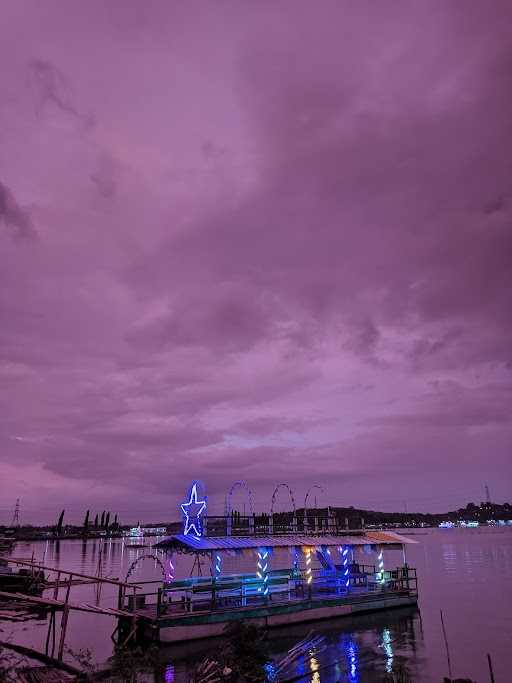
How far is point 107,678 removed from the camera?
814 inches

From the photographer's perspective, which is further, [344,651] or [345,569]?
[345,569]

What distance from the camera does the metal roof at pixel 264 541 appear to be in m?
32.1

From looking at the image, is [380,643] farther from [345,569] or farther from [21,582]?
[21,582]

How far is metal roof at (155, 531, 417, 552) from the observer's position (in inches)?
1265

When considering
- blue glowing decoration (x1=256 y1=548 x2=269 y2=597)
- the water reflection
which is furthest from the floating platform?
the water reflection

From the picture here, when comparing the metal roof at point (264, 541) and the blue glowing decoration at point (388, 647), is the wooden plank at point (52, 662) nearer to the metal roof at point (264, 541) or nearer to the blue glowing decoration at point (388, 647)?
the metal roof at point (264, 541)

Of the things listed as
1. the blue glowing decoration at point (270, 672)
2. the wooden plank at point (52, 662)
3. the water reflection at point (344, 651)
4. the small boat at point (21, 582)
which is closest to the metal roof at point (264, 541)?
the water reflection at point (344, 651)

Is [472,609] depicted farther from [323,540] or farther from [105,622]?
[105,622]

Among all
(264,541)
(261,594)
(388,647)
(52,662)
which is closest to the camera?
(52,662)

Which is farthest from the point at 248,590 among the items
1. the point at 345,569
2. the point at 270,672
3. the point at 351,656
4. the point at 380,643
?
the point at 345,569

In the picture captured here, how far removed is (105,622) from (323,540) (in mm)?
19346

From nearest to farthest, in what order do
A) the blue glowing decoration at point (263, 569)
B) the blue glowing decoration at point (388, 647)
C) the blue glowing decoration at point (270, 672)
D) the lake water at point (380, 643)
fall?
1. the blue glowing decoration at point (270, 672)
2. the lake water at point (380, 643)
3. the blue glowing decoration at point (388, 647)
4. the blue glowing decoration at point (263, 569)

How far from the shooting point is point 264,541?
35688 millimetres

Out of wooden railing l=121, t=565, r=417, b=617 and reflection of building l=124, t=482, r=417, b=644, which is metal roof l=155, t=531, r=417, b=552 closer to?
reflection of building l=124, t=482, r=417, b=644
